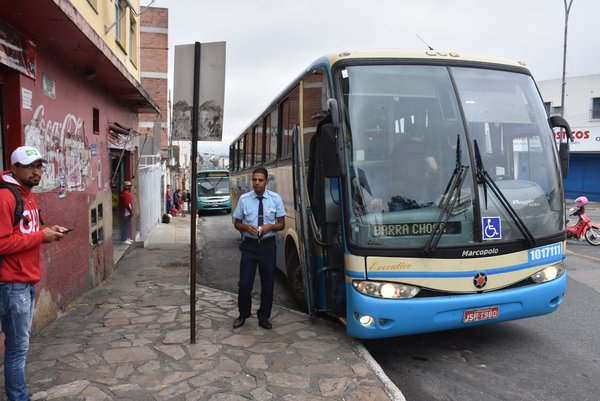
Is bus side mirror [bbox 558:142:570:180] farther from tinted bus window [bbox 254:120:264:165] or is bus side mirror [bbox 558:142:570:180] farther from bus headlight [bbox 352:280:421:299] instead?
tinted bus window [bbox 254:120:264:165]

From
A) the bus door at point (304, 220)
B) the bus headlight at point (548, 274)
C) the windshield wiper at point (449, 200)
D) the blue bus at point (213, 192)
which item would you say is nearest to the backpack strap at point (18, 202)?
the bus door at point (304, 220)

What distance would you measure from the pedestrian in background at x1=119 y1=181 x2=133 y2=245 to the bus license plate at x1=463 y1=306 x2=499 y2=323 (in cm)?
896

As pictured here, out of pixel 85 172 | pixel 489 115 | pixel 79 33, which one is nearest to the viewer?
pixel 489 115

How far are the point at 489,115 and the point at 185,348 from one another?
380cm

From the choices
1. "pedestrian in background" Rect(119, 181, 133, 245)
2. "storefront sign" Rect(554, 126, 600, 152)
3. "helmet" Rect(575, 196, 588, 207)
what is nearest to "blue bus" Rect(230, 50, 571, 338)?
"pedestrian in background" Rect(119, 181, 133, 245)

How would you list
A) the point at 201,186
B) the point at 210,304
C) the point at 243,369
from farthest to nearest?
the point at 201,186 < the point at 210,304 < the point at 243,369

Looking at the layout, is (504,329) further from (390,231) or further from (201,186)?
(201,186)

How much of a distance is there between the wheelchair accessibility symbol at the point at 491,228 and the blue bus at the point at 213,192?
2234cm

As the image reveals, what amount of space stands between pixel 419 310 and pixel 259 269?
1908 millimetres

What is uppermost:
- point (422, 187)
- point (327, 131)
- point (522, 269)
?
point (327, 131)

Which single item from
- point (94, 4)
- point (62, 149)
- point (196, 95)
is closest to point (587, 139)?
point (94, 4)

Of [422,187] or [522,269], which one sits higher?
[422,187]

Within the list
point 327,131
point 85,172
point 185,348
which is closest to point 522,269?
point 327,131

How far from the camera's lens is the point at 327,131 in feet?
14.0
